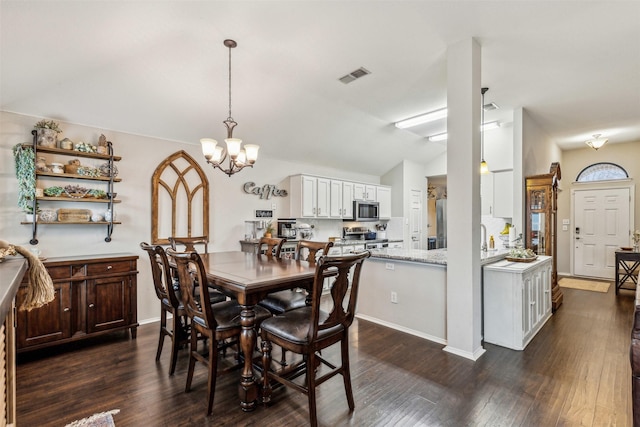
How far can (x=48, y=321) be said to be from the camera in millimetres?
3070

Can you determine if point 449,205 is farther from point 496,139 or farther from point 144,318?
point 144,318

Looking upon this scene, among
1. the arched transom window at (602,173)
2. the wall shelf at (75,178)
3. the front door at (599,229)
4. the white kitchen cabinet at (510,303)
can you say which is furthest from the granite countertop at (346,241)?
the arched transom window at (602,173)

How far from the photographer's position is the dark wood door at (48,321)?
2.95 metres

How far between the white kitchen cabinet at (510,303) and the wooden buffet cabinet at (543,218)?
1.47m

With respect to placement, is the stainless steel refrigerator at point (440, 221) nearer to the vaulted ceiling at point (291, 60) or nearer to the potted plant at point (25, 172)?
the vaulted ceiling at point (291, 60)

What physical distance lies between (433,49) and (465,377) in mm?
3076

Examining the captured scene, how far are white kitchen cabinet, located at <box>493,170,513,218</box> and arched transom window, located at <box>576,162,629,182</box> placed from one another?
3151 millimetres

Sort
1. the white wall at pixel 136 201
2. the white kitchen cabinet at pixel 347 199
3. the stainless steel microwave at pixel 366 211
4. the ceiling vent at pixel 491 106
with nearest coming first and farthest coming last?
the white wall at pixel 136 201 < the ceiling vent at pixel 491 106 < the white kitchen cabinet at pixel 347 199 < the stainless steel microwave at pixel 366 211

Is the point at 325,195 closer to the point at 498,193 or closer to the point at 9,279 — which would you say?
the point at 498,193

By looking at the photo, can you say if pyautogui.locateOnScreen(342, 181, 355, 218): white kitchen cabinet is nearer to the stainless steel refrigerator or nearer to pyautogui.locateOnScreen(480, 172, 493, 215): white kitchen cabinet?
pyautogui.locateOnScreen(480, 172, 493, 215): white kitchen cabinet

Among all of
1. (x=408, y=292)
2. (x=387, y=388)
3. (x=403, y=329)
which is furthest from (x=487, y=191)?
(x=387, y=388)

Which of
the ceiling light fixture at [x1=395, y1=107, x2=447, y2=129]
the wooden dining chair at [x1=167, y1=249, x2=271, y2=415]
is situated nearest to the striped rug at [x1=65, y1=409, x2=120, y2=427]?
the wooden dining chair at [x1=167, y1=249, x2=271, y2=415]

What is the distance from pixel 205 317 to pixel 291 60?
2680 mm

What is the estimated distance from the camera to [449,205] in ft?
10.4
